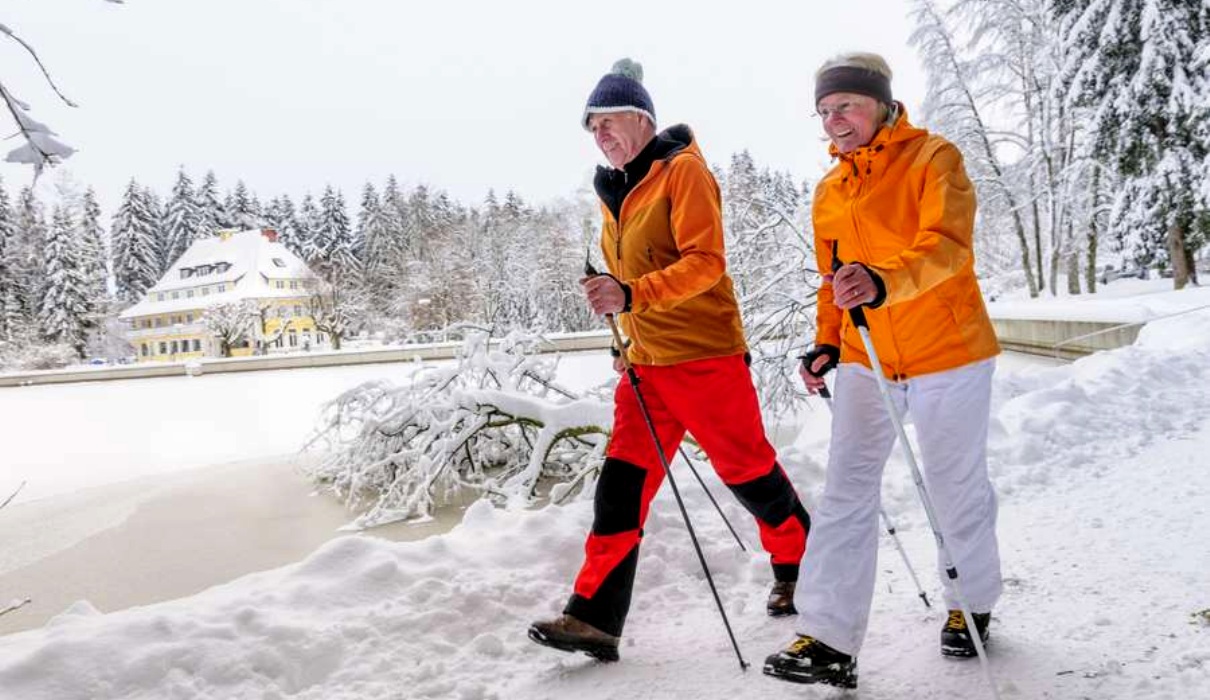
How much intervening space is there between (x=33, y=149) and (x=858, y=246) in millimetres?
2454

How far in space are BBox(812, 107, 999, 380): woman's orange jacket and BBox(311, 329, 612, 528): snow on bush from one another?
4.56 m

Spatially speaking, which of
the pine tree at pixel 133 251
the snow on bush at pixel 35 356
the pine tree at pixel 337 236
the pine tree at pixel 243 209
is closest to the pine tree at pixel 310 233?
the pine tree at pixel 337 236

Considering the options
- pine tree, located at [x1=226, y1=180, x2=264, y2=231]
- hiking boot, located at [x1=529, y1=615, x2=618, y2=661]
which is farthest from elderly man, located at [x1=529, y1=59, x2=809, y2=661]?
pine tree, located at [x1=226, y1=180, x2=264, y2=231]

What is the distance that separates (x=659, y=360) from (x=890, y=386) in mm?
764

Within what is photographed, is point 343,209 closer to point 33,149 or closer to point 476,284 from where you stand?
point 476,284

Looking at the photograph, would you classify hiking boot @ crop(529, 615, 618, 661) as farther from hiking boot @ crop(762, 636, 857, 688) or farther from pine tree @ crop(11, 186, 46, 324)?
pine tree @ crop(11, 186, 46, 324)

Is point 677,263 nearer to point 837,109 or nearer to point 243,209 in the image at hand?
point 837,109

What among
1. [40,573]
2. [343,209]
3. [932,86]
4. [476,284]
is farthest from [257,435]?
[343,209]

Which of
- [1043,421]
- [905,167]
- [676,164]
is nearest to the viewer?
[905,167]

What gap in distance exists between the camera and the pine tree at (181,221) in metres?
64.3

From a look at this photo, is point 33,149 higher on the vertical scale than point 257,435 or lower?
higher

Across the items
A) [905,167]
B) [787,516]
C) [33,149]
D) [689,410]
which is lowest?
[787,516]

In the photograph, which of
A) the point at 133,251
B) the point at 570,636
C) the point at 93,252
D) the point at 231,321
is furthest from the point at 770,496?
the point at 133,251

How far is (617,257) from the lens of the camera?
9.61 ft
